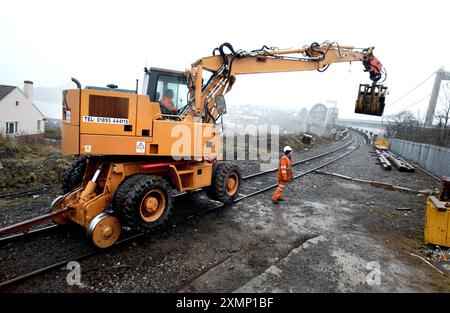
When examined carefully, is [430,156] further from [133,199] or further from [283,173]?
[133,199]

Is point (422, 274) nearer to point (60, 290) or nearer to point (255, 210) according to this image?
point (255, 210)

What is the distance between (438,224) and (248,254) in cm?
373

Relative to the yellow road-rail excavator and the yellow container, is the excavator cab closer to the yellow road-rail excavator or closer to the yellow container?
the yellow road-rail excavator

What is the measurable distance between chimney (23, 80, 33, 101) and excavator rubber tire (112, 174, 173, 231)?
106 ft

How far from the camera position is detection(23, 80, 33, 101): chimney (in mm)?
30047

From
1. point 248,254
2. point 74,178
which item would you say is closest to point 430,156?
point 248,254

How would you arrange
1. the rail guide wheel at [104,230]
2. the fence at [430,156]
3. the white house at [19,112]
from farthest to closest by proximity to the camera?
the white house at [19,112] < the fence at [430,156] < the rail guide wheel at [104,230]

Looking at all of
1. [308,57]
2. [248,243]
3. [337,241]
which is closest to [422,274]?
[337,241]

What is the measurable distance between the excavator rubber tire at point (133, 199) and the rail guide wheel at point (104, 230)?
0.14 metres

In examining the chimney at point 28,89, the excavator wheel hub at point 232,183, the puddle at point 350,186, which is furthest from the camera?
the chimney at point 28,89

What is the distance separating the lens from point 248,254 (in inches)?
189

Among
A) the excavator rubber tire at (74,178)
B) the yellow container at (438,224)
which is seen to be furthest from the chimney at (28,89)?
the yellow container at (438,224)

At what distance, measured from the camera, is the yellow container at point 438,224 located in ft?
17.2

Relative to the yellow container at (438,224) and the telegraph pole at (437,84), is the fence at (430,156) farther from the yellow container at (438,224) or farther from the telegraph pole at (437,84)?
the telegraph pole at (437,84)
